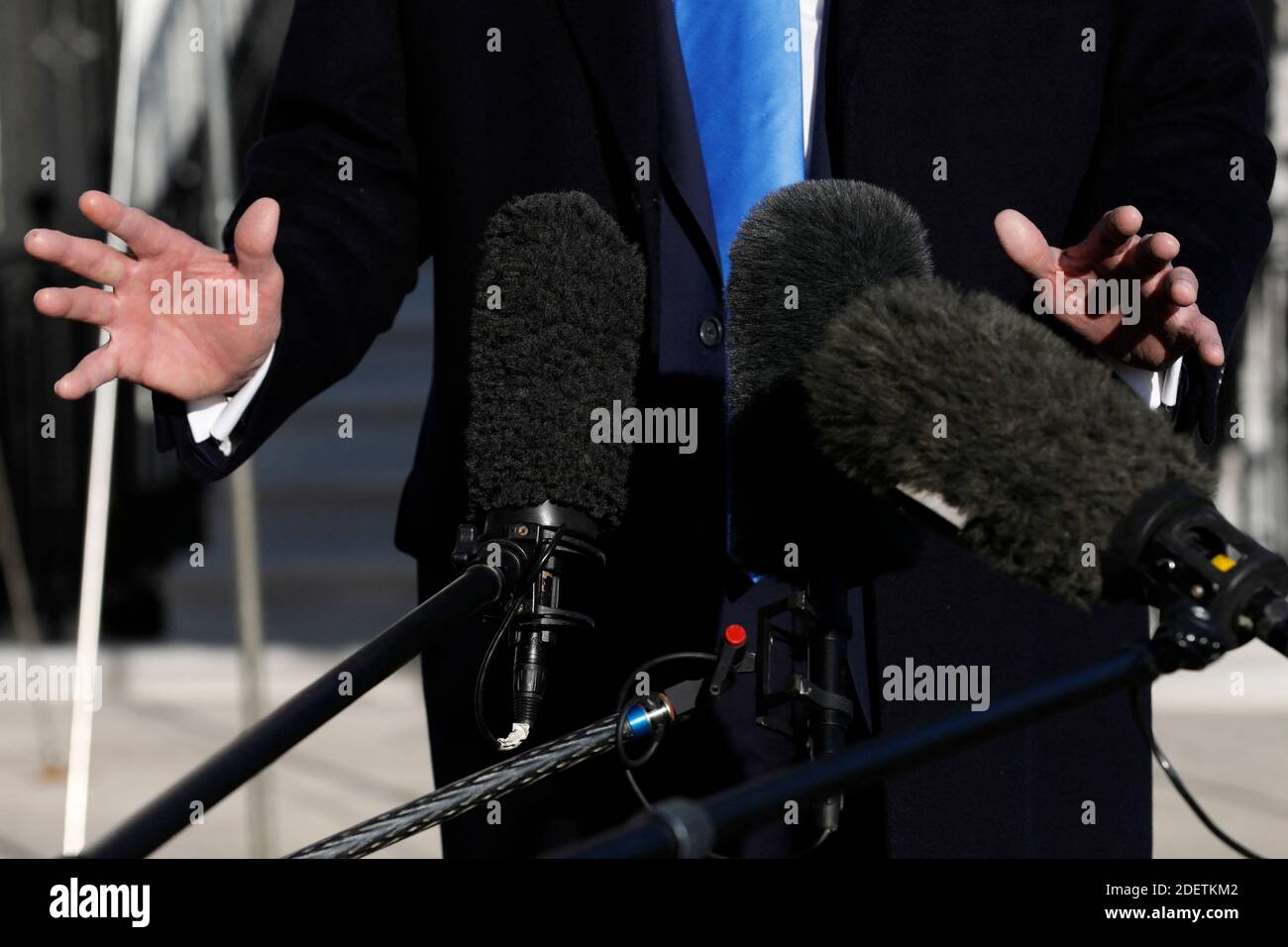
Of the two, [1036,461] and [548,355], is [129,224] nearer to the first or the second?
[548,355]

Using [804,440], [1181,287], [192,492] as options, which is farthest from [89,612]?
[192,492]

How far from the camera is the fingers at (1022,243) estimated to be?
1.24 metres

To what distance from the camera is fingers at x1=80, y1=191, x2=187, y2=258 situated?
1.16 meters

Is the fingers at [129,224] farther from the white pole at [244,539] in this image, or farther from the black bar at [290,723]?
the white pole at [244,539]

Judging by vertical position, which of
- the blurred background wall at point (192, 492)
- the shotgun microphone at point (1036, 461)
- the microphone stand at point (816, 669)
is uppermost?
the blurred background wall at point (192, 492)

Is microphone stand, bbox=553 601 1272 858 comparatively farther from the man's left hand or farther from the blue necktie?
the blue necktie

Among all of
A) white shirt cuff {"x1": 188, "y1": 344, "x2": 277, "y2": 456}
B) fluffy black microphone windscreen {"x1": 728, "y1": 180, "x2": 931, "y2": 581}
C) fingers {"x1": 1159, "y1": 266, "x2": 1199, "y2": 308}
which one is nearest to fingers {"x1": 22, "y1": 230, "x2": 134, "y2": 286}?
white shirt cuff {"x1": 188, "y1": 344, "x2": 277, "y2": 456}

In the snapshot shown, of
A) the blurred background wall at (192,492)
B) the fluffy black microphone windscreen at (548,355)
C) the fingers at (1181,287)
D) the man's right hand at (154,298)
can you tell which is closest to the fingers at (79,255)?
the man's right hand at (154,298)

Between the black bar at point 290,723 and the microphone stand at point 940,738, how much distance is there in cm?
19

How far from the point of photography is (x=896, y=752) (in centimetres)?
88

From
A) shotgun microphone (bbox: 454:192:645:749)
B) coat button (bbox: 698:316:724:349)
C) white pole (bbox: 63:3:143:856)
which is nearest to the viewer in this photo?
shotgun microphone (bbox: 454:192:645:749)

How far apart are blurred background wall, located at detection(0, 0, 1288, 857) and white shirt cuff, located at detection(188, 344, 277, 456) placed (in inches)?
134

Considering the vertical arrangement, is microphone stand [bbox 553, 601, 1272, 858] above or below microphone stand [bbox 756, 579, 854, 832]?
below
